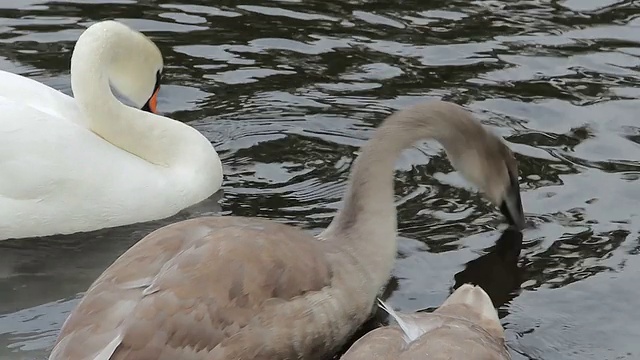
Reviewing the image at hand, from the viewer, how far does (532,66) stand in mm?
8688

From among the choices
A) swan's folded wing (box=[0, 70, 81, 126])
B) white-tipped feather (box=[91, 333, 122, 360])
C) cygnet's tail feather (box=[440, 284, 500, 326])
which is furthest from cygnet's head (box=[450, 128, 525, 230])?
white-tipped feather (box=[91, 333, 122, 360])

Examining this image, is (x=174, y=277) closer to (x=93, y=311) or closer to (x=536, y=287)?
(x=93, y=311)

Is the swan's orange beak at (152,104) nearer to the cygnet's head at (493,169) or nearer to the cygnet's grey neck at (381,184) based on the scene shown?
the cygnet's grey neck at (381,184)

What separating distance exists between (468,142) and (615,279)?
940 mm

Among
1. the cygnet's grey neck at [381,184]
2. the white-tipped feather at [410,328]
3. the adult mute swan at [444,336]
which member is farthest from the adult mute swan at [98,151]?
the white-tipped feather at [410,328]

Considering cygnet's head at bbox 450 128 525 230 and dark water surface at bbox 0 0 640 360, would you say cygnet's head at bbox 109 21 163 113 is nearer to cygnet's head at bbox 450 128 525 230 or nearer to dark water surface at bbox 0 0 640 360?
dark water surface at bbox 0 0 640 360

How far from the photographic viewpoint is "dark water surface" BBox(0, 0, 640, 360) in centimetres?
622

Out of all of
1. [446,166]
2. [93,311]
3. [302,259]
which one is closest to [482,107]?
[446,166]

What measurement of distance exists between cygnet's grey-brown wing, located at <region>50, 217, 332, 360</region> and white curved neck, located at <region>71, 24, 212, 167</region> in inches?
63.5

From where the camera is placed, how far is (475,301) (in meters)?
5.69

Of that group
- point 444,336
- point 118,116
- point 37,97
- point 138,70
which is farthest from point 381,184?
point 37,97

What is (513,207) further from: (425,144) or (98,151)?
(98,151)

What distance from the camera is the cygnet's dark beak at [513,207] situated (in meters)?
6.71

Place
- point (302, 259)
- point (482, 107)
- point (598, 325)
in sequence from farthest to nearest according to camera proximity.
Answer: point (482, 107), point (598, 325), point (302, 259)
